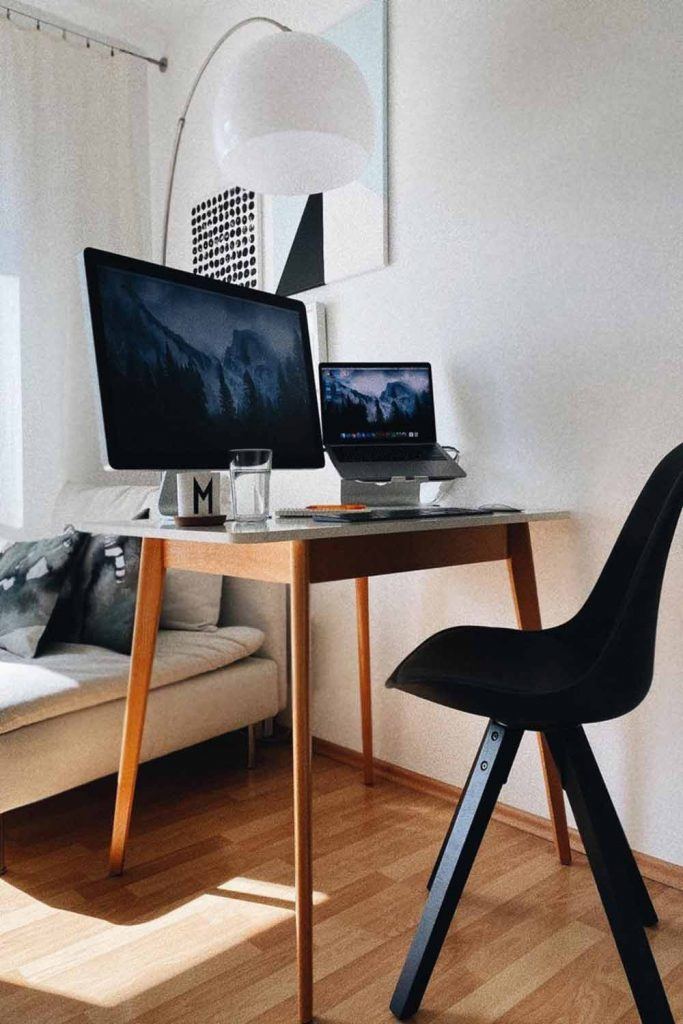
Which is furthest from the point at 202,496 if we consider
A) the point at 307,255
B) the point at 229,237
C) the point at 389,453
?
the point at 229,237

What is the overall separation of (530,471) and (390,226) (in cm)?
77

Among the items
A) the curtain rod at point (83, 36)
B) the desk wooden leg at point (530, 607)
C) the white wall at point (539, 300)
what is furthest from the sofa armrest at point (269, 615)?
the curtain rod at point (83, 36)

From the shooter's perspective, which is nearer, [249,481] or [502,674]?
[502,674]

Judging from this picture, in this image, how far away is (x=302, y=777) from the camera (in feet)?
3.59


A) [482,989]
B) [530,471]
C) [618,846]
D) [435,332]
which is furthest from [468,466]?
[482,989]

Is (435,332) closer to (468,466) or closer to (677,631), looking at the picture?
(468,466)

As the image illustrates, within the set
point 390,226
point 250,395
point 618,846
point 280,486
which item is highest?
point 390,226

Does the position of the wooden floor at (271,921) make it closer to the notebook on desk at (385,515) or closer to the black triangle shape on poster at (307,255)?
the notebook on desk at (385,515)

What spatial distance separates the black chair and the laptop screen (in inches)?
23.1

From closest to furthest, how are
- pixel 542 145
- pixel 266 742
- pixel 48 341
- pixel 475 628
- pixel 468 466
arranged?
1. pixel 475 628
2. pixel 542 145
3. pixel 468 466
4. pixel 266 742
5. pixel 48 341

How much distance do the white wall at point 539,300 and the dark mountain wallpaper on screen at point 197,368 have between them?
1.49 feet

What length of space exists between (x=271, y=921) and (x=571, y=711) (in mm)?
725

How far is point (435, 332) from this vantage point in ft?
6.08

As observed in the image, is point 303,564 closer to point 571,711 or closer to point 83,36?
point 571,711
